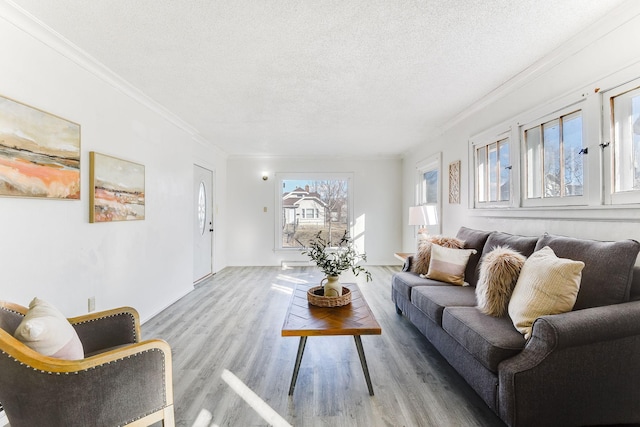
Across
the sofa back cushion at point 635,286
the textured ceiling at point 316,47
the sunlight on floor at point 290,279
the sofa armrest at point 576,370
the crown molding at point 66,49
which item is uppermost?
the textured ceiling at point 316,47

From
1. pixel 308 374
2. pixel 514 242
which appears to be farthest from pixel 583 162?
pixel 308 374

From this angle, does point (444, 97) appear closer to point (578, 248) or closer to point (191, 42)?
point (578, 248)

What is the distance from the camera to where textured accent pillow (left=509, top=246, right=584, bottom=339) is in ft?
5.33

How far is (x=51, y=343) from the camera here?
123 centimetres

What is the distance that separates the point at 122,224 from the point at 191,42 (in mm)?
1881

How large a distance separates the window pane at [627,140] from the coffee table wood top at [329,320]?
6.13 feet

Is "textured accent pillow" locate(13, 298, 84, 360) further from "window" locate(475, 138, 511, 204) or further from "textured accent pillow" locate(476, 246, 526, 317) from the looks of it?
"window" locate(475, 138, 511, 204)

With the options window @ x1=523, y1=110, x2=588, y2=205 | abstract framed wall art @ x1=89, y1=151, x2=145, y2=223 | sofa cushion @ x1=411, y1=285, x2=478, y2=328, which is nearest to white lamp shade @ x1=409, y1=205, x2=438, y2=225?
window @ x1=523, y1=110, x2=588, y2=205

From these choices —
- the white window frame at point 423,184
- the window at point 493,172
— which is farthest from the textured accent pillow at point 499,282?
the white window frame at point 423,184

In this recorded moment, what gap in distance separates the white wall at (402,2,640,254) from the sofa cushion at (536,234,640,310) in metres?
0.30

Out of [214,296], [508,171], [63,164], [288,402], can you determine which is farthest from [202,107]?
[508,171]

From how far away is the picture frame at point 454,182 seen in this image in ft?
12.9

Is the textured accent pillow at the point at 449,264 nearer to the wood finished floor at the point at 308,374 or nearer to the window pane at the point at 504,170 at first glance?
the wood finished floor at the point at 308,374

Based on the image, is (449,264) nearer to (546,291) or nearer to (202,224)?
(546,291)
